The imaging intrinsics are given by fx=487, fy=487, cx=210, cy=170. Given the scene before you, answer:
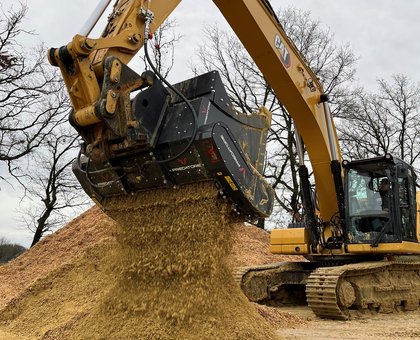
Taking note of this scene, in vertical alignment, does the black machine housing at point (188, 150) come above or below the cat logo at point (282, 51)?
below

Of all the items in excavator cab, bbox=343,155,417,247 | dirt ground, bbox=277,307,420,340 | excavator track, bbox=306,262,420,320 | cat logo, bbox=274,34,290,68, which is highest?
cat logo, bbox=274,34,290,68

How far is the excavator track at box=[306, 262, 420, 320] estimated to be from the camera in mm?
6973

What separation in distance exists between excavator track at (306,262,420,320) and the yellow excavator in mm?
21

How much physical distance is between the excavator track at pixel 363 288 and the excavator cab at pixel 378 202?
0.53 metres

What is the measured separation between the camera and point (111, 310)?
4.70 metres

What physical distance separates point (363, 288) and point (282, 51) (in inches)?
155

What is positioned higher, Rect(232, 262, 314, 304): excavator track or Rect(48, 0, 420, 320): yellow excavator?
Rect(48, 0, 420, 320): yellow excavator

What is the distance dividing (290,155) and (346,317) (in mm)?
13234

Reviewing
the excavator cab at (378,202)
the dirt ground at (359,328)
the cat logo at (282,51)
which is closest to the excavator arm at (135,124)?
the cat logo at (282,51)

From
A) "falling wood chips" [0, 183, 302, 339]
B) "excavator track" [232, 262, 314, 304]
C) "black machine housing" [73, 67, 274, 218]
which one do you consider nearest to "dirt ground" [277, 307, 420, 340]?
"excavator track" [232, 262, 314, 304]

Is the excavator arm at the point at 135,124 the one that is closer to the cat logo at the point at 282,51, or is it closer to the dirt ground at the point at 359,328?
the cat logo at the point at 282,51

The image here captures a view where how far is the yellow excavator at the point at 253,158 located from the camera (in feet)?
12.8

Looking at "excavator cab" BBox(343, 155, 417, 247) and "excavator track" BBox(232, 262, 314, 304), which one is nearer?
"excavator cab" BBox(343, 155, 417, 247)

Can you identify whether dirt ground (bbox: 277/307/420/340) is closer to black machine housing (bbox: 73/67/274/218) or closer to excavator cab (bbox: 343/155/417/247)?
excavator cab (bbox: 343/155/417/247)
